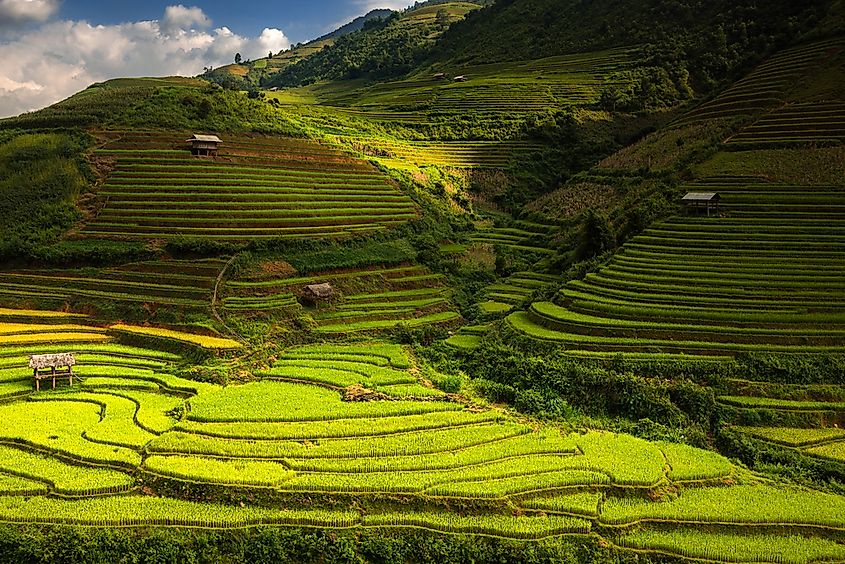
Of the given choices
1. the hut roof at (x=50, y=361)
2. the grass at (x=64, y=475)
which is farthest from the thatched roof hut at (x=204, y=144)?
the grass at (x=64, y=475)

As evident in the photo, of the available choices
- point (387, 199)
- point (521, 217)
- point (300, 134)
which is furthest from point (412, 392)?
point (300, 134)

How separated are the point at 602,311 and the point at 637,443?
32.2 feet

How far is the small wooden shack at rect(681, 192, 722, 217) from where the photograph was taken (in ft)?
130

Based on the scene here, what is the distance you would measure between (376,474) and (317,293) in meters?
20.0

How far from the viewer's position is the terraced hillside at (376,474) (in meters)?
18.6

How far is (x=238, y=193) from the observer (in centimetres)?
4719

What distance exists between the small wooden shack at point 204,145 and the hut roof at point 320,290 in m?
20.3

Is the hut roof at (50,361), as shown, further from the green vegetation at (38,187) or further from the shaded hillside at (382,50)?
the shaded hillside at (382,50)

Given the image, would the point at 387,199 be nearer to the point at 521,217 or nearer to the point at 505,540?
the point at 521,217

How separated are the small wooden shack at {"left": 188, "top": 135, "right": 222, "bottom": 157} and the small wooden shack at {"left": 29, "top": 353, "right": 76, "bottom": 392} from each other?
90.4 feet

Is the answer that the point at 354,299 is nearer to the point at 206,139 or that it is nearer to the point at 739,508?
the point at 206,139

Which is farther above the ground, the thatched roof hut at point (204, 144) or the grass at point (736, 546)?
the thatched roof hut at point (204, 144)

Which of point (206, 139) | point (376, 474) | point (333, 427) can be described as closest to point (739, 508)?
point (376, 474)

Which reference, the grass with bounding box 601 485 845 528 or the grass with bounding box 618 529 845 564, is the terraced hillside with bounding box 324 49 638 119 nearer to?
the grass with bounding box 601 485 845 528
